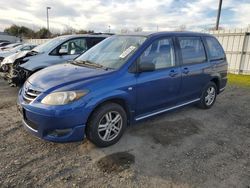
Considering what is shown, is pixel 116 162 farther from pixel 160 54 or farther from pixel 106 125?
pixel 160 54

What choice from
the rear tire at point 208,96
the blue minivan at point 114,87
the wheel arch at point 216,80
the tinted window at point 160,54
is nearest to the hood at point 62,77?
the blue minivan at point 114,87

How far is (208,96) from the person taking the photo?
5480mm

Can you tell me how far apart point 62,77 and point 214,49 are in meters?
3.79

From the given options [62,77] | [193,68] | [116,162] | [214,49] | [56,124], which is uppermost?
[214,49]

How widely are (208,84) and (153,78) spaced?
2094 mm

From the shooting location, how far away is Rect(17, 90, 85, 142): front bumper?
9.63 feet

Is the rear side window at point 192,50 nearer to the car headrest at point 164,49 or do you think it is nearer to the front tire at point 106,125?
the car headrest at point 164,49

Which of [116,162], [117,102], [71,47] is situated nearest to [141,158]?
[116,162]

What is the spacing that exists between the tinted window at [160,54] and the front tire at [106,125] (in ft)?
3.07

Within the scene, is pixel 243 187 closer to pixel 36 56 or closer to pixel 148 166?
pixel 148 166

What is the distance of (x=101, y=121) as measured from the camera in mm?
3365

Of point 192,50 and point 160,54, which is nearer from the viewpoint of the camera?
point 160,54

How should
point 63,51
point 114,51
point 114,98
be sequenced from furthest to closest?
point 63,51 < point 114,51 < point 114,98

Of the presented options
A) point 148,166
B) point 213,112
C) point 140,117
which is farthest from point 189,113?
point 148,166
